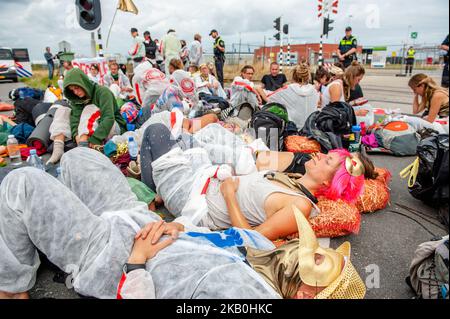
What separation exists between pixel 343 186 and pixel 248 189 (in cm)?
75

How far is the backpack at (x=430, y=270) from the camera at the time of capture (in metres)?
1.59

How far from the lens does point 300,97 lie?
514 centimetres

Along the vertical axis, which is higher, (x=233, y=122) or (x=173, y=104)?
(x=173, y=104)

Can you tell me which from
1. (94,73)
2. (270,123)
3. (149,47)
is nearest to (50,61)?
(149,47)

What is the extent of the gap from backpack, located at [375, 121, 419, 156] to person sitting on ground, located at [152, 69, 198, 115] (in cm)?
305

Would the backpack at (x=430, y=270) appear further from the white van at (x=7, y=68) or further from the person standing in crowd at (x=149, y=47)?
the white van at (x=7, y=68)

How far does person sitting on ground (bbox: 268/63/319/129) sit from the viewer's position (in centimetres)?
512

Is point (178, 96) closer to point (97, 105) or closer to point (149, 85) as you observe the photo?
point (149, 85)

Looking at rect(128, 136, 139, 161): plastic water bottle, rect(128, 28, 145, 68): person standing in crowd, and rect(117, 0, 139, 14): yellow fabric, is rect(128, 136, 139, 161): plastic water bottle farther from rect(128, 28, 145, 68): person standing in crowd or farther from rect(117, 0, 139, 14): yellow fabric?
rect(128, 28, 145, 68): person standing in crowd

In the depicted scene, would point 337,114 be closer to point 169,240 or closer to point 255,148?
point 255,148

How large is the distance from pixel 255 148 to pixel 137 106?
360 cm

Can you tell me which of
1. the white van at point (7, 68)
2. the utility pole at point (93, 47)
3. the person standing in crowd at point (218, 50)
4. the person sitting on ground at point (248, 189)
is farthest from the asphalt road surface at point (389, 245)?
the white van at point (7, 68)

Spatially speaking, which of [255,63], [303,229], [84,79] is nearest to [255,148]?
[303,229]

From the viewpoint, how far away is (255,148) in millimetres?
3377
